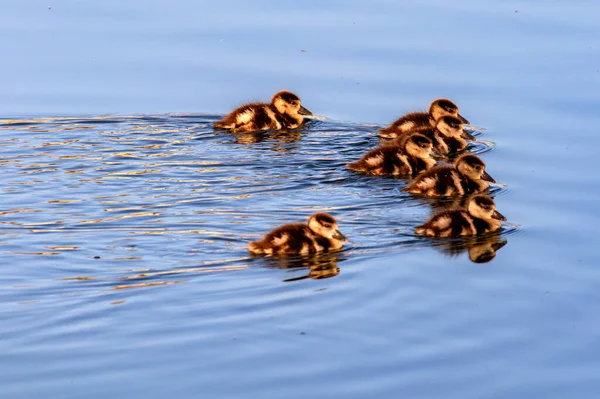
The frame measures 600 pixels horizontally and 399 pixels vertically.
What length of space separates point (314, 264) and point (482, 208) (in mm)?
1090

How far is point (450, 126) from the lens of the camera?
858 centimetres

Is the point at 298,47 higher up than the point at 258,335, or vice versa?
the point at 298,47

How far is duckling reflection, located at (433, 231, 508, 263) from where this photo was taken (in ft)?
21.3

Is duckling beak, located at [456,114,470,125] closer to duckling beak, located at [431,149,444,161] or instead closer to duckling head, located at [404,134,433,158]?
duckling beak, located at [431,149,444,161]

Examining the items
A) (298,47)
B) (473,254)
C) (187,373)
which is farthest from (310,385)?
(298,47)

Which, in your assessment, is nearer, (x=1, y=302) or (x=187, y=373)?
(x=187, y=373)

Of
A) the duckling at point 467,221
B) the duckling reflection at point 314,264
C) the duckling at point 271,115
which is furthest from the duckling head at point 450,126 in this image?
the duckling reflection at point 314,264

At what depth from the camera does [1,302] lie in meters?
5.57

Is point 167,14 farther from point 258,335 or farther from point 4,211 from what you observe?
point 258,335

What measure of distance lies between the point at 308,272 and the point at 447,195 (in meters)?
1.76

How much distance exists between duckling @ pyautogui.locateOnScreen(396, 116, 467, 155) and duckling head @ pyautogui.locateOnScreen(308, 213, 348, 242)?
2.07 m

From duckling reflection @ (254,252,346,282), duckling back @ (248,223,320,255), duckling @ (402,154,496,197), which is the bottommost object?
duckling reflection @ (254,252,346,282)

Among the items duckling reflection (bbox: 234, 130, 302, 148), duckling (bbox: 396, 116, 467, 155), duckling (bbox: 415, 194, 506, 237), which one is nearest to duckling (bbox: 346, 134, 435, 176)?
duckling (bbox: 396, 116, 467, 155)

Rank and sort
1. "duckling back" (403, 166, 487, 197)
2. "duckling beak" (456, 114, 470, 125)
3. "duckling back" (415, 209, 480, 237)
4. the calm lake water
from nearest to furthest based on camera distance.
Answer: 1. the calm lake water
2. "duckling back" (415, 209, 480, 237)
3. "duckling back" (403, 166, 487, 197)
4. "duckling beak" (456, 114, 470, 125)
